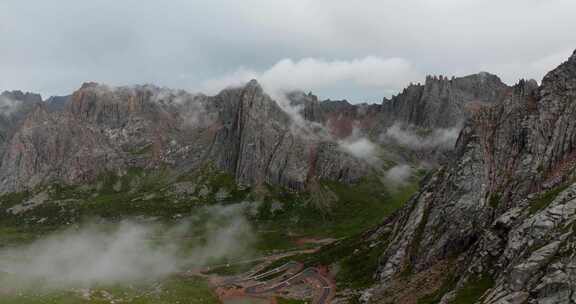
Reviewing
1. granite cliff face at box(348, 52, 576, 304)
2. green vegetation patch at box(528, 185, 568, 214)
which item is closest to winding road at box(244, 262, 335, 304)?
granite cliff face at box(348, 52, 576, 304)

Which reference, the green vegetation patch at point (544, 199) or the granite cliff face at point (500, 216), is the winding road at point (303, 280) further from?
the green vegetation patch at point (544, 199)

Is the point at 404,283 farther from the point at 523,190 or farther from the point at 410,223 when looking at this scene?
the point at 523,190

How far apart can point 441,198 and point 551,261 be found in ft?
161

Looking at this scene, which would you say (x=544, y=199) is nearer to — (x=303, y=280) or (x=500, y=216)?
(x=500, y=216)

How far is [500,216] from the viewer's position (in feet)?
264

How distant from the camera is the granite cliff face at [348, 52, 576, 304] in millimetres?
60750

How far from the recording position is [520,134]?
324ft

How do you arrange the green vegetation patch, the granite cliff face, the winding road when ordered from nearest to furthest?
the granite cliff face < the green vegetation patch < the winding road

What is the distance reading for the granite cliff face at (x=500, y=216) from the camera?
60.8 metres

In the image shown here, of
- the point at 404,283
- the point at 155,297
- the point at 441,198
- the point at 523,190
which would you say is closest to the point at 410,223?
the point at 441,198

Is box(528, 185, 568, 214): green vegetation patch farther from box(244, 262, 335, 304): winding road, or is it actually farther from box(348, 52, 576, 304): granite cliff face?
box(244, 262, 335, 304): winding road

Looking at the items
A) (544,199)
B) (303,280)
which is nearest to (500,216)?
(544,199)

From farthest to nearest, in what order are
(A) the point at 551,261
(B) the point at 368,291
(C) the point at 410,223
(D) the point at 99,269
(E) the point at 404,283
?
1. (D) the point at 99,269
2. (C) the point at 410,223
3. (B) the point at 368,291
4. (E) the point at 404,283
5. (A) the point at 551,261

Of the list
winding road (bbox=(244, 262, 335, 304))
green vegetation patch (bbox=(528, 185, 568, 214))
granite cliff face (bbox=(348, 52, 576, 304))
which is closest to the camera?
granite cliff face (bbox=(348, 52, 576, 304))
